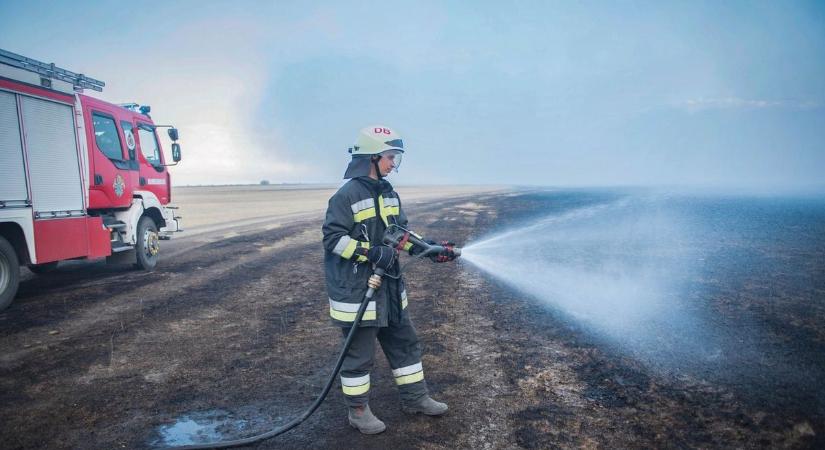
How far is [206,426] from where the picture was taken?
3787 millimetres

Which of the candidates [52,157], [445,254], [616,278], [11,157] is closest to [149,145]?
[52,157]

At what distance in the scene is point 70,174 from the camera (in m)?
8.41

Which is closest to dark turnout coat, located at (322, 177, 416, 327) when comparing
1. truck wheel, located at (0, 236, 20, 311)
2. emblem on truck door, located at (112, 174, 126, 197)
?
truck wheel, located at (0, 236, 20, 311)

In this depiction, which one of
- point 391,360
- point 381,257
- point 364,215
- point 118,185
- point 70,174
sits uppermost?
point 70,174

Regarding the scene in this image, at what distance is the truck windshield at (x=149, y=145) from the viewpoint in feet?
34.6

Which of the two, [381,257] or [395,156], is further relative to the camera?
[395,156]

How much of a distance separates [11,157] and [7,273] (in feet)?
5.55

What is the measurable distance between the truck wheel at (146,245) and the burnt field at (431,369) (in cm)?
114

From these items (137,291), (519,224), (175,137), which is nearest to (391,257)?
(137,291)

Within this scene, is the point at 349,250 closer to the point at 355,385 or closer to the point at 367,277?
the point at 367,277

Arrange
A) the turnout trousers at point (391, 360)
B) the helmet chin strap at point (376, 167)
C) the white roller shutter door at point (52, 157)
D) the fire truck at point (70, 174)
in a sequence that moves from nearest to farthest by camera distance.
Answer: the turnout trousers at point (391, 360), the helmet chin strap at point (376, 167), the fire truck at point (70, 174), the white roller shutter door at point (52, 157)

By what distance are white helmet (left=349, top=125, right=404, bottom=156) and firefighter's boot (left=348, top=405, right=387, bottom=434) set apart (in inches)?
73.3

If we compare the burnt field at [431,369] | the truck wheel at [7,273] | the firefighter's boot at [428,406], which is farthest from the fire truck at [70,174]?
the firefighter's boot at [428,406]

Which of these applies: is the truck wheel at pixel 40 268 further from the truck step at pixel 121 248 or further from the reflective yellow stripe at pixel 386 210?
the reflective yellow stripe at pixel 386 210
